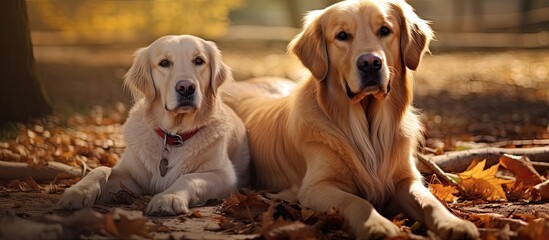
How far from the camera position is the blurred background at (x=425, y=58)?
8.63m

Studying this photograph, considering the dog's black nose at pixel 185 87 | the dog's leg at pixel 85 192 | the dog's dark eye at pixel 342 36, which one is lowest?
the dog's leg at pixel 85 192

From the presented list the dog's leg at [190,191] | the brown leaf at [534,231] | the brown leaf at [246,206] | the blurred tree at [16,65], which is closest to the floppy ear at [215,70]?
the dog's leg at [190,191]

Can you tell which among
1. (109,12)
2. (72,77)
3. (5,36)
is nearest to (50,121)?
(5,36)

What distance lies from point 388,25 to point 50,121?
389 centimetres

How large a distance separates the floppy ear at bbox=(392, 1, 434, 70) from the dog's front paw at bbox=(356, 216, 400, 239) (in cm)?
130

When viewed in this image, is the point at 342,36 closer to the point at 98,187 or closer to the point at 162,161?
the point at 162,161

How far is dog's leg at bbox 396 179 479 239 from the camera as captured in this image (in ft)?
9.94

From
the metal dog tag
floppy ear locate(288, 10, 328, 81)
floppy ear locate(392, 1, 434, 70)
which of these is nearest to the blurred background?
floppy ear locate(288, 10, 328, 81)

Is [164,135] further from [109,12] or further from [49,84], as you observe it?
[109,12]

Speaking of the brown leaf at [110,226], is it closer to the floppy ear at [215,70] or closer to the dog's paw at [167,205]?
the dog's paw at [167,205]

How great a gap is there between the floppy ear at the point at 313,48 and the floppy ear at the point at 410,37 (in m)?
0.50

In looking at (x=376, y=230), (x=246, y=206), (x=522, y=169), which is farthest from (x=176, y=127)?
(x=522, y=169)

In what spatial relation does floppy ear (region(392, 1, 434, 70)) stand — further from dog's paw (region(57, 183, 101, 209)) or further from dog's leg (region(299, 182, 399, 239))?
dog's paw (region(57, 183, 101, 209))

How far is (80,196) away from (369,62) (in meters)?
1.85
